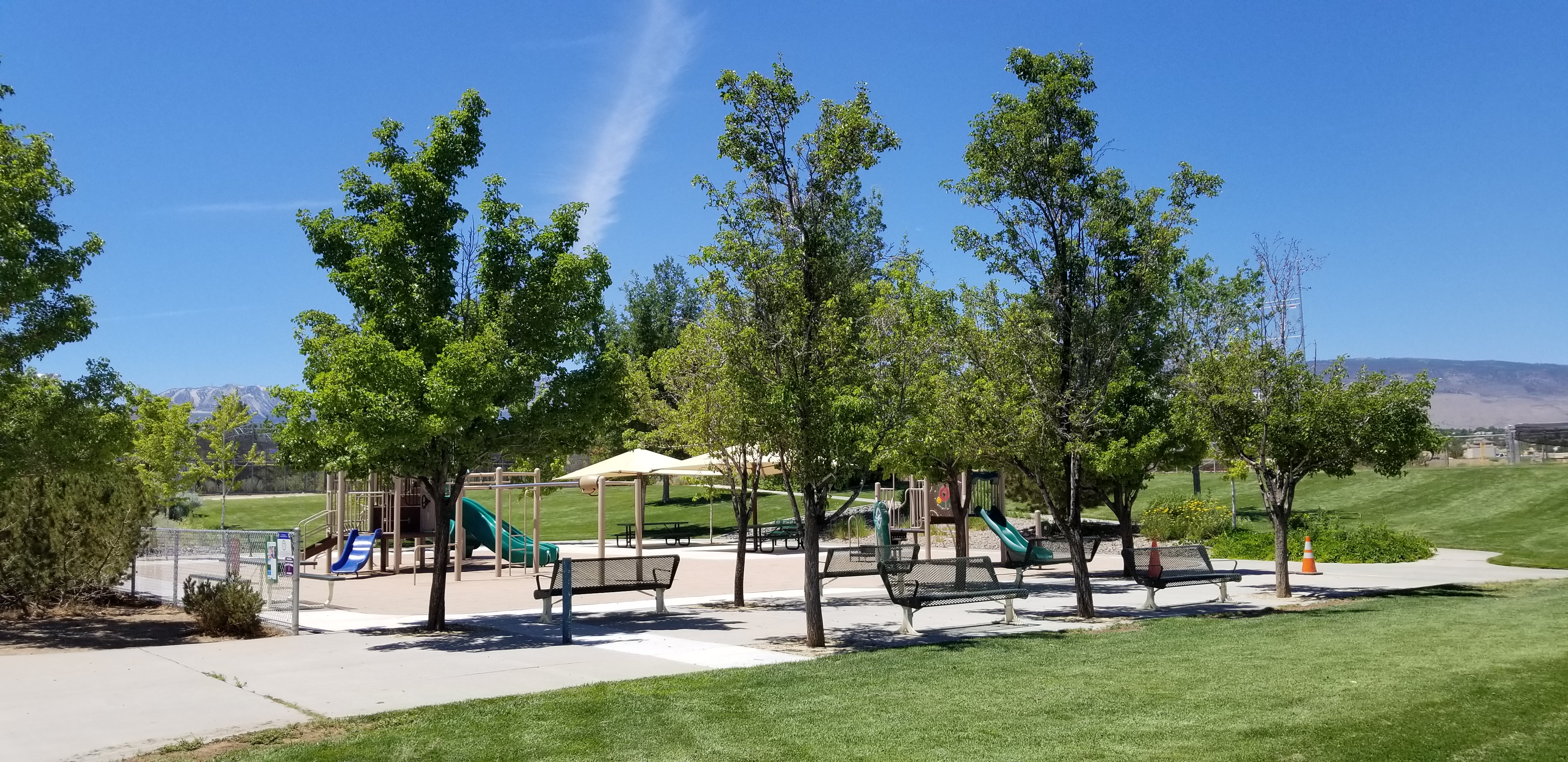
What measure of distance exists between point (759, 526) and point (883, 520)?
7291 millimetres

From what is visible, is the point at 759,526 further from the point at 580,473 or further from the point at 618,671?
the point at 618,671

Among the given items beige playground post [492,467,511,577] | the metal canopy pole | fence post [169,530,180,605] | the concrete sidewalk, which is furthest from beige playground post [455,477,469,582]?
fence post [169,530,180,605]

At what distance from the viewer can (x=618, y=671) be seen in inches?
414

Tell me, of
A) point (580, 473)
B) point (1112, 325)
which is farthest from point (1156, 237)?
point (580, 473)

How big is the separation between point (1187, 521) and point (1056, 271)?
1775cm

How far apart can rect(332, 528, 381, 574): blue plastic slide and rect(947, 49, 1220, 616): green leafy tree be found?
13638 millimetres

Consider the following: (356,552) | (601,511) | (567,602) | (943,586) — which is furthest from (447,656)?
(601,511)

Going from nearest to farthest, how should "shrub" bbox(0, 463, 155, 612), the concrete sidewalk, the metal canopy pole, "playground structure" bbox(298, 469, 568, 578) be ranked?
the concrete sidewalk
"shrub" bbox(0, 463, 155, 612)
"playground structure" bbox(298, 469, 568, 578)
the metal canopy pole

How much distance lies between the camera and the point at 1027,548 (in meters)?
21.5

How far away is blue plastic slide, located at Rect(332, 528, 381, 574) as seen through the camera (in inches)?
870

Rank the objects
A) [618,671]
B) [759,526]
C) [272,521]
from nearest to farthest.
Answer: [618,671] → [759,526] → [272,521]

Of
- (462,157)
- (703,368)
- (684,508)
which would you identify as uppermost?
(462,157)

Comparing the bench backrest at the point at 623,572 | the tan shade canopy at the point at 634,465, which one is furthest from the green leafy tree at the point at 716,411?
the bench backrest at the point at 623,572

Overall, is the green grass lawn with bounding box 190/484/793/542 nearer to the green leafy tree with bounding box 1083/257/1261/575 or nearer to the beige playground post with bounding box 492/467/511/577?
the beige playground post with bounding box 492/467/511/577
